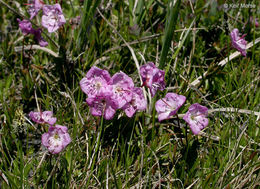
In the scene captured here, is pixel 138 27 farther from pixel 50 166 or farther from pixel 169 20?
pixel 50 166

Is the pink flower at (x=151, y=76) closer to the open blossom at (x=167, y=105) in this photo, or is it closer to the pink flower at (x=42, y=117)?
the open blossom at (x=167, y=105)

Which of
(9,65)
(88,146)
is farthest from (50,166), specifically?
(9,65)

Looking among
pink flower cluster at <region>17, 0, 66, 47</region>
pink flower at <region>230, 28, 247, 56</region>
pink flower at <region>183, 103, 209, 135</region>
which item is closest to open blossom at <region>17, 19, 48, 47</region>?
pink flower cluster at <region>17, 0, 66, 47</region>

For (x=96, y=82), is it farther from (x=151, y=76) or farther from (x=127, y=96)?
(x=151, y=76)

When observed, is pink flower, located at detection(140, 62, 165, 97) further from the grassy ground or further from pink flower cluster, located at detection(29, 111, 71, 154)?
pink flower cluster, located at detection(29, 111, 71, 154)

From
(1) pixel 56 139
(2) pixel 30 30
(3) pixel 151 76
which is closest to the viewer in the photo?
(1) pixel 56 139

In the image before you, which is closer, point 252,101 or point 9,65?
point 252,101

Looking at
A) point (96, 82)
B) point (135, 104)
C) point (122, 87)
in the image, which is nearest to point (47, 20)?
point (96, 82)
